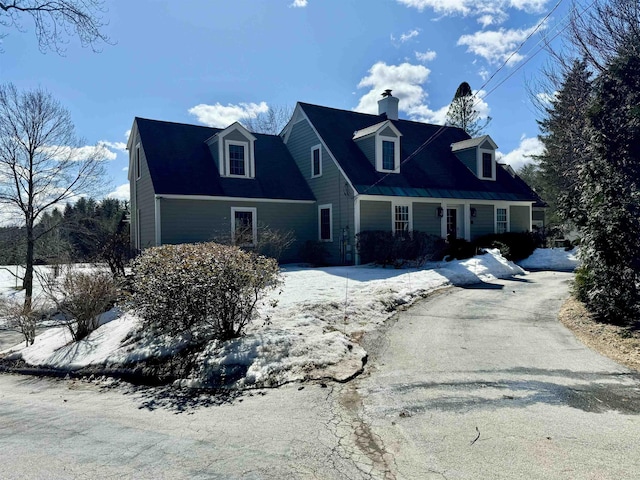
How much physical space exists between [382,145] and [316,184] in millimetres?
3394

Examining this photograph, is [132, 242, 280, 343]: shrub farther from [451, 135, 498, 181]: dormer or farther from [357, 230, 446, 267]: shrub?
[451, 135, 498, 181]: dormer

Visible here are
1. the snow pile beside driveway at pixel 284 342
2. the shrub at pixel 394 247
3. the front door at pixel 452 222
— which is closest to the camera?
the snow pile beside driveway at pixel 284 342

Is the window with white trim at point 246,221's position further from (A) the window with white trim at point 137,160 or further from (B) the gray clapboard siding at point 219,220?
(A) the window with white trim at point 137,160

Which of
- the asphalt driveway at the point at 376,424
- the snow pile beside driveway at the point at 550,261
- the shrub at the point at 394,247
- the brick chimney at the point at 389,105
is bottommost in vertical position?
the asphalt driveway at the point at 376,424

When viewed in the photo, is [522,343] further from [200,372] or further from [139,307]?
[139,307]

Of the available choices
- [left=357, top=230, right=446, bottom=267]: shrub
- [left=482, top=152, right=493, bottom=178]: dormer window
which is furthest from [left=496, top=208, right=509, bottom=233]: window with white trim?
[left=357, top=230, right=446, bottom=267]: shrub

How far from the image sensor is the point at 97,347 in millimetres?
7387

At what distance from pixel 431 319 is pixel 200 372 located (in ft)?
14.8

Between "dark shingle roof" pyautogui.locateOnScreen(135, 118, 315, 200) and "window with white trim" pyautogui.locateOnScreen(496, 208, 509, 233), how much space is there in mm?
9636

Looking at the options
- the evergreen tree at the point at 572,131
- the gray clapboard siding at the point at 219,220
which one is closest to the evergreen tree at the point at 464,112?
the evergreen tree at the point at 572,131

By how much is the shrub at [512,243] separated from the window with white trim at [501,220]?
165 cm

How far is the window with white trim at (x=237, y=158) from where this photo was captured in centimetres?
1838

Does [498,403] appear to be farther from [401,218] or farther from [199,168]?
[199,168]

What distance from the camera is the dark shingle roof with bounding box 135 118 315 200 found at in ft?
56.0
